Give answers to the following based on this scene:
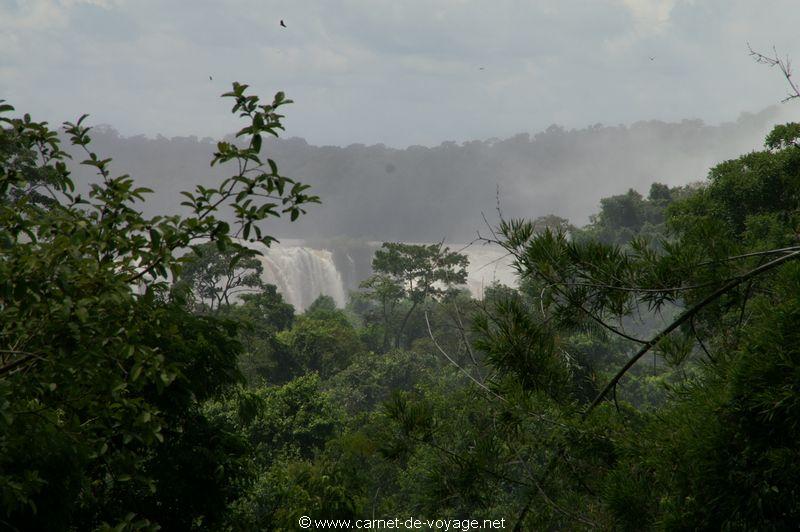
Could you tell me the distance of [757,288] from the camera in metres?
5.14

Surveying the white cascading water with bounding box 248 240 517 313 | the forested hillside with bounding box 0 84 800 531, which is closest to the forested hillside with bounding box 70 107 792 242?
the white cascading water with bounding box 248 240 517 313

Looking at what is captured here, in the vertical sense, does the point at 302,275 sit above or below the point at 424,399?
above

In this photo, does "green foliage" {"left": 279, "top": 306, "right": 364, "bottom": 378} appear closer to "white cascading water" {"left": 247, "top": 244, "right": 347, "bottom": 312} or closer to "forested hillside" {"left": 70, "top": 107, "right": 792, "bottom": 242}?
"white cascading water" {"left": 247, "top": 244, "right": 347, "bottom": 312}

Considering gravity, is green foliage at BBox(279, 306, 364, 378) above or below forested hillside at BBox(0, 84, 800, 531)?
below

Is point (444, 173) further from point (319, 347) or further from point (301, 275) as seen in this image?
point (319, 347)

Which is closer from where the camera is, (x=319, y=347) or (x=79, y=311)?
(x=79, y=311)

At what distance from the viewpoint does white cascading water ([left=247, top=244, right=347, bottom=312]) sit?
238 ft

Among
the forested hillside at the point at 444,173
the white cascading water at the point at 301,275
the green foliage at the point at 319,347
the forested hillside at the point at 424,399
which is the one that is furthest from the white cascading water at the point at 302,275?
the forested hillside at the point at 444,173

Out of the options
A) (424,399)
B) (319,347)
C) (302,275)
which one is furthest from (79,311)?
(302,275)

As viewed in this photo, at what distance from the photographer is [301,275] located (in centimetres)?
7588

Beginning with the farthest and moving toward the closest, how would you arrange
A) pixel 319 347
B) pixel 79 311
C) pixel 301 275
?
pixel 301 275
pixel 319 347
pixel 79 311

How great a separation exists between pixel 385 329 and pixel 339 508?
35.1 metres

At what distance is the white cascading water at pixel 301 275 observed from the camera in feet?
238

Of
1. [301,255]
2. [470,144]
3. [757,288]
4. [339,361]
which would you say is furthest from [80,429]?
[470,144]
